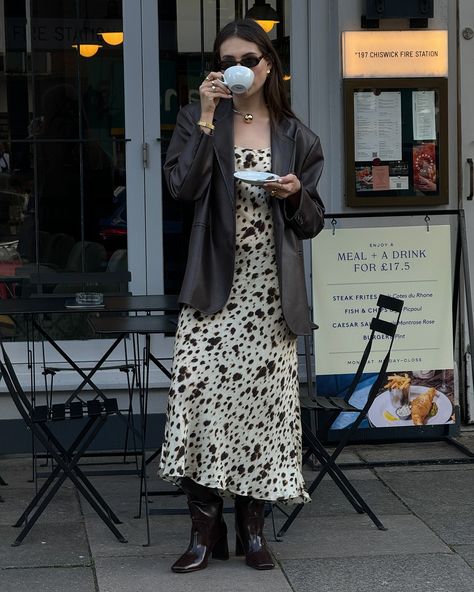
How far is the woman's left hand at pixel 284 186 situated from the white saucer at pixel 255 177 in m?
0.02

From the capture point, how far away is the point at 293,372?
4.93 metres

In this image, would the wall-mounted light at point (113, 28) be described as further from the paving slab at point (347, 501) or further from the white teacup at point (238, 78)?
the paving slab at point (347, 501)

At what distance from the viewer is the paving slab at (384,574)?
4688mm

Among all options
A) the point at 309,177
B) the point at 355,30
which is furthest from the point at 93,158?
the point at 309,177

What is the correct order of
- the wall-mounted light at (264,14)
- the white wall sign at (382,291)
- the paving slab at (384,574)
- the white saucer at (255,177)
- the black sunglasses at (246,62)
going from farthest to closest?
1. the wall-mounted light at (264,14)
2. the white wall sign at (382,291)
3. the paving slab at (384,574)
4. the black sunglasses at (246,62)
5. the white saucer at (255,177)

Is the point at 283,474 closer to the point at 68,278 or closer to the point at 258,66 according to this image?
the point at 258,66

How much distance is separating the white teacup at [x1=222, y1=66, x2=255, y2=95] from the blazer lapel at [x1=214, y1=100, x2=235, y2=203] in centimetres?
23

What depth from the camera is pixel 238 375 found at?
4742mm

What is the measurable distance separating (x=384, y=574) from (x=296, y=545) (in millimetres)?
511

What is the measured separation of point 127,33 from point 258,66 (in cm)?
234

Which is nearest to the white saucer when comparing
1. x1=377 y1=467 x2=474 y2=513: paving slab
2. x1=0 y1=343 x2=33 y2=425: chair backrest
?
x1=0 y1=343 x2=33 y2=425: chair backrest

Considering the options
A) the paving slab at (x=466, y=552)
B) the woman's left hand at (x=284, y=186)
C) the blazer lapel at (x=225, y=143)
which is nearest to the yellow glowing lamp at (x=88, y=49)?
the blazer lapel at (x=225, y=143)

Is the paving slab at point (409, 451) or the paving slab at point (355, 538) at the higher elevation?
the paving slab at point (409, 451)

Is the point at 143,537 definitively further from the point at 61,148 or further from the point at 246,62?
the point at 61,148
